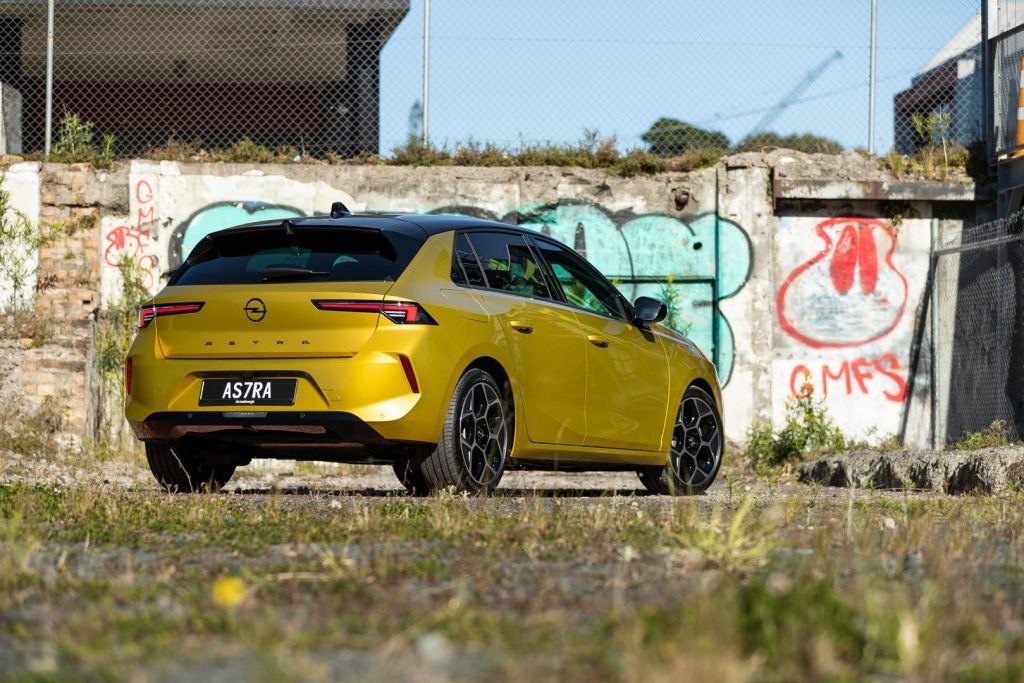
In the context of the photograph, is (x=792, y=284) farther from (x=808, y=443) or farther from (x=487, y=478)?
(x=487, y=478)

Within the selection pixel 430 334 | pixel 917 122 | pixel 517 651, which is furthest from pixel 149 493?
pixel 917 122

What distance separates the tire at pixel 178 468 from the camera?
7.78m

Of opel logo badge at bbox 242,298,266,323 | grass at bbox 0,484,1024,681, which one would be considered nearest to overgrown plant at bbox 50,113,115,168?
opel logo badge at bbox 242,298,266,323

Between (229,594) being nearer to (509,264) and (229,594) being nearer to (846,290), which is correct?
(509,264)

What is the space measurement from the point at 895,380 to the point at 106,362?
29.5 ft

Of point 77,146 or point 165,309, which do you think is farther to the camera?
point 77,146

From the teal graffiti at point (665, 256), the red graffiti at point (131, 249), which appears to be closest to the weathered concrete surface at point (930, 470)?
the teal graffiti at point (665, 256)

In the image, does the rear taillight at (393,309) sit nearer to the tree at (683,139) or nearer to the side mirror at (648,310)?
the side mirror at (648,310)

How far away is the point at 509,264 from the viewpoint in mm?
8062

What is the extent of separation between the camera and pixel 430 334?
687cm

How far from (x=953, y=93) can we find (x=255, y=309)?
39.7ft

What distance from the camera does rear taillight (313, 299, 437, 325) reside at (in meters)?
6.84

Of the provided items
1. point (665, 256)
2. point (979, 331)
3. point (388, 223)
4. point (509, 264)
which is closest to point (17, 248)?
point (665, 256)

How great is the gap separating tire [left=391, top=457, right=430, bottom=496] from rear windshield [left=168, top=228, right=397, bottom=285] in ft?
3.18
